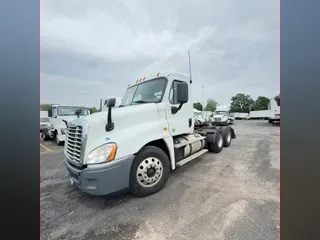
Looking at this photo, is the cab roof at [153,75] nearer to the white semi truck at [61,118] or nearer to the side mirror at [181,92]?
the side mirror at [181,92]

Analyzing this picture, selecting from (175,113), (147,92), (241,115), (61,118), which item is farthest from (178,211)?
(241,115)

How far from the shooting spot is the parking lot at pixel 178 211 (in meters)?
1.71

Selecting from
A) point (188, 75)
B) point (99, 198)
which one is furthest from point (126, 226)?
point (188, 75)

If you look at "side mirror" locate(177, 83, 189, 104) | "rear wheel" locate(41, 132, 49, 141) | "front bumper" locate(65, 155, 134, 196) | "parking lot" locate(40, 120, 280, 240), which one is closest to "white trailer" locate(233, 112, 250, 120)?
"parking lot" locate(40, 120, 280, 240)

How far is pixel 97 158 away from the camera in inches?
81.8

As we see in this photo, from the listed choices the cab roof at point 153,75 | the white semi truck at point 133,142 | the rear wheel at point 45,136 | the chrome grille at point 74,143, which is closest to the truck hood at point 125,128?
the white semi truck at point 133,142

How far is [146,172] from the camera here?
2473mm

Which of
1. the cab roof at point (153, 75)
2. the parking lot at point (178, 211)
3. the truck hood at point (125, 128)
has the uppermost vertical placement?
the cab roof at point (153, 75)

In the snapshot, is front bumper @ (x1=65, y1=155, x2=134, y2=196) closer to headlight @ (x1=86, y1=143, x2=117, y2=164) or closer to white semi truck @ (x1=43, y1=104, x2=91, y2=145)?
headlight @ (x1=86, y1=143, x2=117, y2=164)

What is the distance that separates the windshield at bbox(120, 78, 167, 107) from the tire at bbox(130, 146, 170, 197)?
1.07 metres

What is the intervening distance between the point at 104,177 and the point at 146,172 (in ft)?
2.32

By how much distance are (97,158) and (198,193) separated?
5.90ft

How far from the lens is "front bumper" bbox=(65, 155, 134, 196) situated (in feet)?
6.67
